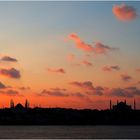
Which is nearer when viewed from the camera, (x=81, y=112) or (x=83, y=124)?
(x=81, y=112)

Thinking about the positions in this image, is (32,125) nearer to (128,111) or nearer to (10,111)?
(10,111)

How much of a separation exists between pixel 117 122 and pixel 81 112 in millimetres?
10372

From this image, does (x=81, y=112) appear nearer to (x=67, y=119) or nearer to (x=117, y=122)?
(x=67, y=119)

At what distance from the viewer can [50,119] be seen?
276 ft

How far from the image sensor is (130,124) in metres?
85.0

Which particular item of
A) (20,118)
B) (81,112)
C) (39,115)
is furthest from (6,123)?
(81,112)

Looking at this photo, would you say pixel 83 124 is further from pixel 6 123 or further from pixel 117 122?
pixel 6 123

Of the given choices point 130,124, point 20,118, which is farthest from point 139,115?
point 20,118

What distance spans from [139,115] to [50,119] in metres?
17.1

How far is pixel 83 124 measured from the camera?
8644 centimetres

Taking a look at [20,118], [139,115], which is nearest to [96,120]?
→ [139,115]

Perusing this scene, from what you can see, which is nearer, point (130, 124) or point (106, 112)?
point (106, 112)

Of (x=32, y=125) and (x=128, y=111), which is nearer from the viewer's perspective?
(x=128, y=111)

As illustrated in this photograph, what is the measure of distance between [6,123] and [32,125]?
202 inches
